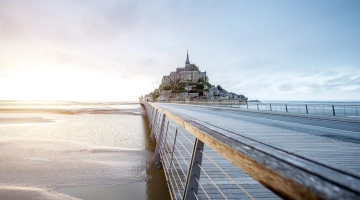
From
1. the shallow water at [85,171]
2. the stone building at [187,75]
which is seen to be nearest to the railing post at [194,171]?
the shallow water at [85,171]

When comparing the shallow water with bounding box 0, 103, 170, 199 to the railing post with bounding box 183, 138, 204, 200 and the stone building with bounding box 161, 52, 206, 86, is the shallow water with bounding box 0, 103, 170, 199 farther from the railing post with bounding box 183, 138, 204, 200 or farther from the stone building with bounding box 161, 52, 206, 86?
the stone building with bounding box 161, 52, 206, 86

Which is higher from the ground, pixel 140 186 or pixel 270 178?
pixel 270 178

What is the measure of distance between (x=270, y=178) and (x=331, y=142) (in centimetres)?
500

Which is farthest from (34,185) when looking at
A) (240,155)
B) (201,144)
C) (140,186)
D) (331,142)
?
(331,142)

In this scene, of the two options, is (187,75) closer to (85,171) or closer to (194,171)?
(85,171)

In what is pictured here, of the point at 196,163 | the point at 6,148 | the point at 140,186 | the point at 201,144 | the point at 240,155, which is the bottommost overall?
the point at 140,186

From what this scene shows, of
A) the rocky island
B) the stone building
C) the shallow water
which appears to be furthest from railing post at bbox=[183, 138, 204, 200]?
the stone building

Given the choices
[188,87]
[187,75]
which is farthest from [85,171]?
[187,75]

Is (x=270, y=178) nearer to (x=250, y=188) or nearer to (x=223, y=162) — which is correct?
(x=250, y=188)

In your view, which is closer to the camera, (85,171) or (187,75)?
(85,171)

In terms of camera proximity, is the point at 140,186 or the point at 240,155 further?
the point at 140,186

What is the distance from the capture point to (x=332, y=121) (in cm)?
876

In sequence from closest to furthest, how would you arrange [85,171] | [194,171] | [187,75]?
[194,171] → [85,171] → [187,75]

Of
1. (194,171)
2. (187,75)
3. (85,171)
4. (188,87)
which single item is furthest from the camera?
(187,75)
